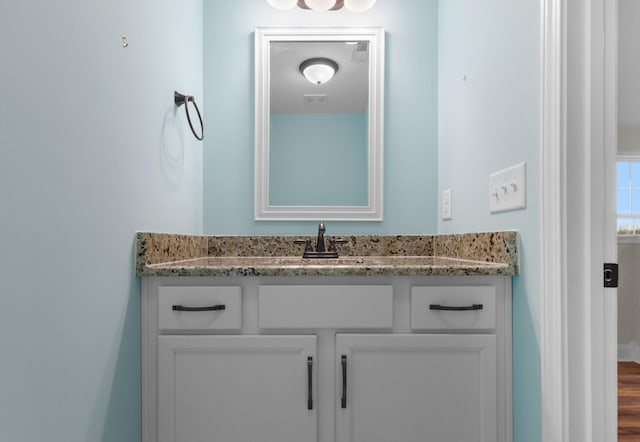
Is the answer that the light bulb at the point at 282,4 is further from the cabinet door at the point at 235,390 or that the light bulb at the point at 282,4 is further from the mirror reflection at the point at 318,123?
the cabinet door at the point at 235,390

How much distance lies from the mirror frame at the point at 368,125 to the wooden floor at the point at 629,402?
5.00 feet

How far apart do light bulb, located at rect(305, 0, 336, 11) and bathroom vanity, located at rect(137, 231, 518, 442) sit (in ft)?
4.11

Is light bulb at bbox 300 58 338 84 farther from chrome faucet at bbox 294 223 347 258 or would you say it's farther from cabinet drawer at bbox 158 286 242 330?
cabinet drawer at bbox 158 286 242 330

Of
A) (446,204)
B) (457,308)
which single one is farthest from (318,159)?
(457,308)

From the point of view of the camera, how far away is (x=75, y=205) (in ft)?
2.88

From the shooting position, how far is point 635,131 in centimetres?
335

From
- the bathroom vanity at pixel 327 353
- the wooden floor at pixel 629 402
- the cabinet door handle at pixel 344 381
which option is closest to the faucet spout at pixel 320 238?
the bathroom vanity at pixel 327 353

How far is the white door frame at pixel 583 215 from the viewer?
3.08 ft

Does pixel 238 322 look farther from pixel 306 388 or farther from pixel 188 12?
pixel 188 12

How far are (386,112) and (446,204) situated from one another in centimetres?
52

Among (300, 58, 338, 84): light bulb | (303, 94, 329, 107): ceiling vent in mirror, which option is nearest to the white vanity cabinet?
(303, 94, 329, 107): ceiling vent in mirror

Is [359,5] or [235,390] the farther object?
[359,5]

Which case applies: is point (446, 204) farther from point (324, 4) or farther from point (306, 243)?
point (324, 4)

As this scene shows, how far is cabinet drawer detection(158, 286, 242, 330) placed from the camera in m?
1.14
